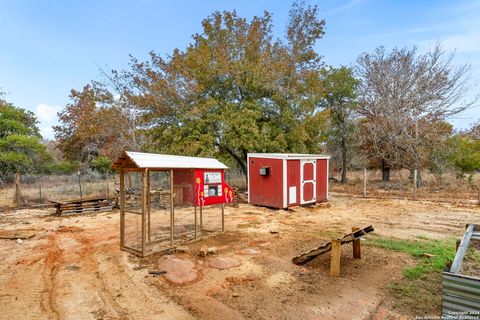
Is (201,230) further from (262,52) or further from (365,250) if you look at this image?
(262,52)

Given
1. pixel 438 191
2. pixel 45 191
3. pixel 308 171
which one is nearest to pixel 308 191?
pixel 308 171

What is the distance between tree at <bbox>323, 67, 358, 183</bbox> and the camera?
21156 millimetres

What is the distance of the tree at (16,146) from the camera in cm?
1894

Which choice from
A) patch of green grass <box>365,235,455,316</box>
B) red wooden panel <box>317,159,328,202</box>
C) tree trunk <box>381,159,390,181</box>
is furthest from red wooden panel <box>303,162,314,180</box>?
tree trunk <box>381,159,390,181</box>

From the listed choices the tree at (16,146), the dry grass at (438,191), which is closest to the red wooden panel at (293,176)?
the dry grass at (438,191)

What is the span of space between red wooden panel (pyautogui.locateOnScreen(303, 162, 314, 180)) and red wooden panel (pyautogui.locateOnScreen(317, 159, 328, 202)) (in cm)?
55

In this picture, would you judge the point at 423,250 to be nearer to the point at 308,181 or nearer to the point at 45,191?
the point at 308,181

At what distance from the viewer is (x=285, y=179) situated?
12.0 metres

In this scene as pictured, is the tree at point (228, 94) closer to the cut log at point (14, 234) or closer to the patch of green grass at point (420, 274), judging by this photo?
the cut log at point (14, 234)

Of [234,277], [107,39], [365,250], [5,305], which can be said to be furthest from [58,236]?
[107,39]

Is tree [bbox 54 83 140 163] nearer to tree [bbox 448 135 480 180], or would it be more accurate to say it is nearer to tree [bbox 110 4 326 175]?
tree [bbox 110 4 326 175]

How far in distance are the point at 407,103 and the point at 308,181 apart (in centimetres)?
1084

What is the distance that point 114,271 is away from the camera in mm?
5598

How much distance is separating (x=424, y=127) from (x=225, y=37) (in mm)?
13218
